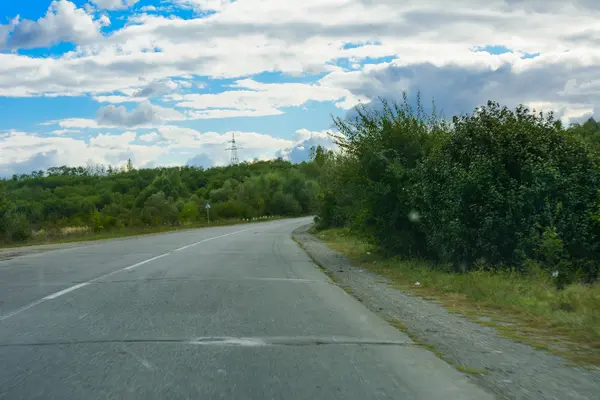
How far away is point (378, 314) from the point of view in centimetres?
974

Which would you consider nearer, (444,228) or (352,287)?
(352,287)

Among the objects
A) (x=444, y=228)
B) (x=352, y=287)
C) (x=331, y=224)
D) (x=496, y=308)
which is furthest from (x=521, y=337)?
(x=331, y=224)

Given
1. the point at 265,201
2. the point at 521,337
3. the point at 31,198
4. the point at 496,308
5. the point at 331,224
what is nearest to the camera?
the point at 521,337

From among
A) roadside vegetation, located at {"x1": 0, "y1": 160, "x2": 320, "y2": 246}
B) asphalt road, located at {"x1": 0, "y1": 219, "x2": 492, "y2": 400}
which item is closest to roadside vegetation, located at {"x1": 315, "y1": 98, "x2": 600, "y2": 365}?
asphalt road, located at {"x1": 0, "y1": 219, "x2": 492, "y2": 400}

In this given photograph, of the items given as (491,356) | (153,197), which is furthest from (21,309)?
(153,197)

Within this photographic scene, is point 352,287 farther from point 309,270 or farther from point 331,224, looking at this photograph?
point 331,224

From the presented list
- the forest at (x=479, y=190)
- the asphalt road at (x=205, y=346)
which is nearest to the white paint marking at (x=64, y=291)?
the asphalt road at (x=205, y=346)

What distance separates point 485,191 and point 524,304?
4.97 m

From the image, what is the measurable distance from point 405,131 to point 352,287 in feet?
24.1

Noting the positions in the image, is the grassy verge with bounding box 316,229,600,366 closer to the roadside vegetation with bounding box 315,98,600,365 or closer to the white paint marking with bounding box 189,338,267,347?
the roadside vegetation with bounding box 315,98,600,365

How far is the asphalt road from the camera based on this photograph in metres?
5.45

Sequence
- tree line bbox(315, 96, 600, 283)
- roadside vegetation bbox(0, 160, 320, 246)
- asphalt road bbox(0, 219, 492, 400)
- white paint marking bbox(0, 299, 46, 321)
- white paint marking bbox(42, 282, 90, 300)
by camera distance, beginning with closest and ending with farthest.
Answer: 1. asphalt road bbox(0, 219, 492, 400)
2. white paint marking bbox(0, 299, 46, 321)
3. white paint marking bbox(42, 282, 90, 300)
4. tree line bbox(315, 96, 600, 283)
5. roadside vegetation bbox(0, 160, 320, 246)

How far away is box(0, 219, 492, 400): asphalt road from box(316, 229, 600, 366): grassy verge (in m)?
1.67

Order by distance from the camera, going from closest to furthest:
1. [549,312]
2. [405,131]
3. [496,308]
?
1. [549,312]
2. [496,308]
3. [405,131]
